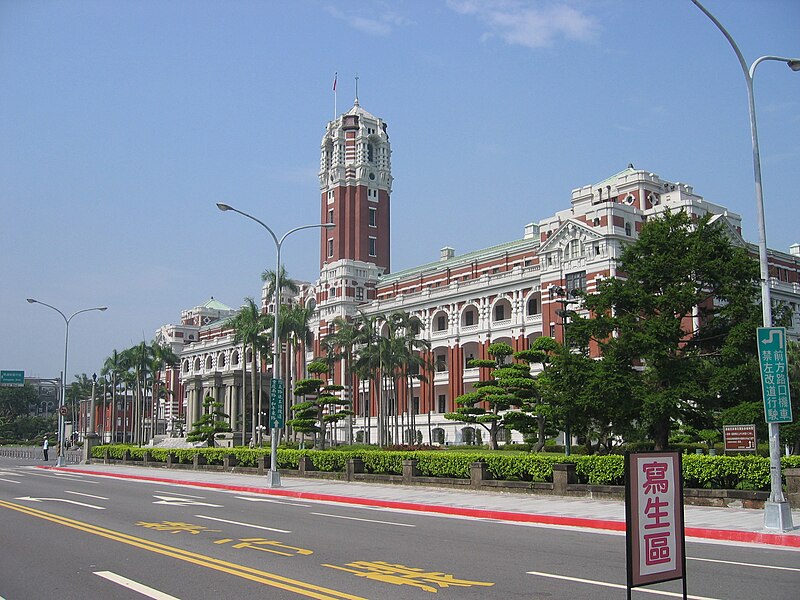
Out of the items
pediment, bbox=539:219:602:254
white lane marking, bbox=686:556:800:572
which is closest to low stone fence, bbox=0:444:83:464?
pediment, bbox=539:219:602:254

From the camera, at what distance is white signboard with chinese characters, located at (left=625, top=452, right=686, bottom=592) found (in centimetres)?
627

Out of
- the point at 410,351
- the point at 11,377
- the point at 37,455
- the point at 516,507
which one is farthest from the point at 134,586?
the point at 37,455

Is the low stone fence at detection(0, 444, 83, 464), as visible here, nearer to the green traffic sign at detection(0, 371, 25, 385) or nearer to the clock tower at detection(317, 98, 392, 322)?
the green traffic sign at detection(0, 371, 25, 385)

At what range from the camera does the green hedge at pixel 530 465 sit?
22156mm

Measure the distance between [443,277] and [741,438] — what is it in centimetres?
6946

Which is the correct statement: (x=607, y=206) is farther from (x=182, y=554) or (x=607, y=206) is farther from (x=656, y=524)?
(x=656, y=524)

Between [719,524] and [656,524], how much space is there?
13019mm

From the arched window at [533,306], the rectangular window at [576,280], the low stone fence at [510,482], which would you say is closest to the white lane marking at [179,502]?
the low stone fence at [510,482]

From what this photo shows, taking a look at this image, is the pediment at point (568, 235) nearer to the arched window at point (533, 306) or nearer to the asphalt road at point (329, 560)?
the arched window at point (533, 306)

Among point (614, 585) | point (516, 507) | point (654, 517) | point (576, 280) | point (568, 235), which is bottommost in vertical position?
point (516, 507)

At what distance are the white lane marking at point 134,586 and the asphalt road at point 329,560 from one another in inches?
0.7

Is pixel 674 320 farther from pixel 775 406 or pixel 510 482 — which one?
pixel 775 406

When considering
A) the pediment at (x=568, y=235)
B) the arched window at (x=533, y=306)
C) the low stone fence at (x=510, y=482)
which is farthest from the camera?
the arched window at (x=533, y=306)

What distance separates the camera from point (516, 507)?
23.0 m
